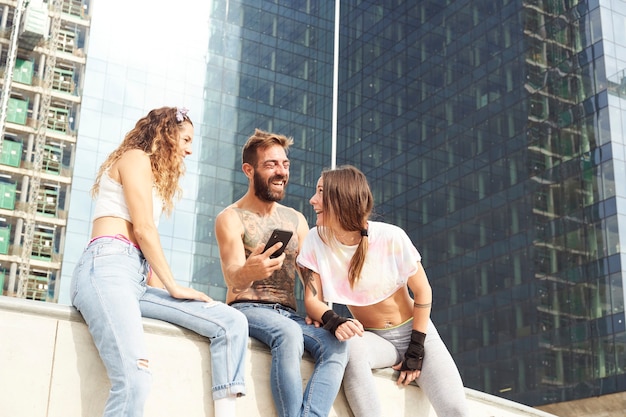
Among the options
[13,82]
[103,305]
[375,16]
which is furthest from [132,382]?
[375,16]

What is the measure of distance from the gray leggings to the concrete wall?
10.5 inches

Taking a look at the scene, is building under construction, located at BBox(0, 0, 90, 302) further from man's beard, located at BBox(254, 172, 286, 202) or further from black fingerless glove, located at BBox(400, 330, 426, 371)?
black fingerless glove, located at BBox(400, 330, 426, 371)

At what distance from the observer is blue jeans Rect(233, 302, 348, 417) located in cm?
454

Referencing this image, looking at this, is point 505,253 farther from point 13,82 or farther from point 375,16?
point 13,82

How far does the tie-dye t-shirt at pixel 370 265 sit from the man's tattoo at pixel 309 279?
40 millimetres

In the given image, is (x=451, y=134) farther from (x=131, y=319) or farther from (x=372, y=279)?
(x=131, y=319)

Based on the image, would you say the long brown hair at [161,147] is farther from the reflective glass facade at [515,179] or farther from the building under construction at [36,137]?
the building under construction at [36,137]

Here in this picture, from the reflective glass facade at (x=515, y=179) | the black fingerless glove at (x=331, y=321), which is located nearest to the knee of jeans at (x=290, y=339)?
the black fingerless glove at (x=331, y=321)

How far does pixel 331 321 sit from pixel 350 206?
771 mm

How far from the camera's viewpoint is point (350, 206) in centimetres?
508

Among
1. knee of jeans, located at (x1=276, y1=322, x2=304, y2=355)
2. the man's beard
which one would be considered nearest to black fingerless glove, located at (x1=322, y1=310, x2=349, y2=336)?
knee of jeans, located at (x1=276, y1=322, x2=304, y2=355)

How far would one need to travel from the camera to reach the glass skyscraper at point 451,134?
39.9 meters

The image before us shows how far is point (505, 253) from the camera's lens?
45.0 m

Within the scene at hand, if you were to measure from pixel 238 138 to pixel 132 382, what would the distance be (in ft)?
181
